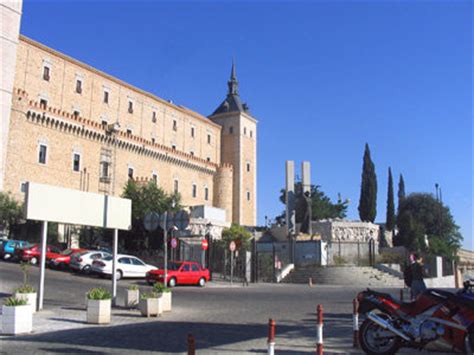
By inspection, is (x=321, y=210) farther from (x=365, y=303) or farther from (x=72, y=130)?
(x=365, y=303)

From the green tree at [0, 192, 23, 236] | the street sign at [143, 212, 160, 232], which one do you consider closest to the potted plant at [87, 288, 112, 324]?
the street sign at [143, 212, 160, 232]

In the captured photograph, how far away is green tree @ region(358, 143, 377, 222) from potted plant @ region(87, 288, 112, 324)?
56584mm

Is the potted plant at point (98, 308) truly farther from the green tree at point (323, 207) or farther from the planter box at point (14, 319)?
the green tree at point (323, 207)

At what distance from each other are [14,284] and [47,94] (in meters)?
35.9

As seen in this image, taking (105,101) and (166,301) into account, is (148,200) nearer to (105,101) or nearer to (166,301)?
(105,101)

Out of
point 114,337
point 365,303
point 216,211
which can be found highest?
point 216,211

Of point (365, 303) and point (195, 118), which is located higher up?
point (195, 118)

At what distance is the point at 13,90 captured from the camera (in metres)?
45.9

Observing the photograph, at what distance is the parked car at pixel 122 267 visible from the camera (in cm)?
2542

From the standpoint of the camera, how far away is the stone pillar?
7369 centimetres

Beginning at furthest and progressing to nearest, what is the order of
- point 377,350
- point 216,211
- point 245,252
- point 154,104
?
point 154,104 → point 216,211 → point 245,252 → point 377,350

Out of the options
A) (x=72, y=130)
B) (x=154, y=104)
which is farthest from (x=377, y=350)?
(x=154, y=104)

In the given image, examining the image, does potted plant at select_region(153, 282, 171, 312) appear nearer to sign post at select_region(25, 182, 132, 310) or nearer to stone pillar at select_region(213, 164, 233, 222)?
sign post at select_region(25, 182, 132, 310)

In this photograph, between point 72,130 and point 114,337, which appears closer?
point 114,337
